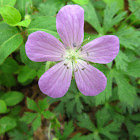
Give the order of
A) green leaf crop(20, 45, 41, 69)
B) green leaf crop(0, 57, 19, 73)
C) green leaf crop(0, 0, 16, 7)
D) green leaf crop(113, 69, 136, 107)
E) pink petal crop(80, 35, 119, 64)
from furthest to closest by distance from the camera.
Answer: green leaf crop(0, 57, 19, 73) → green leaf crop(113, 69, 136, 107) → green leaf crop(20, 45, 41, 69) → green leaf crop(0, 0, 16, 7) → pink petal crop(80, 35, 119, 64)

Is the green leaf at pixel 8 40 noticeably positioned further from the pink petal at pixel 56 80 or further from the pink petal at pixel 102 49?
the pink petal at pixel 102 49

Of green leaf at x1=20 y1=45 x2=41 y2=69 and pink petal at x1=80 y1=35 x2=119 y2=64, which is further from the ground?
pink petal at x1=80 y1=35 x2=119 y2=64

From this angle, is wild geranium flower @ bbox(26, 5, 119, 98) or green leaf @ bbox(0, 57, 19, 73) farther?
green leaf @ bbox(0, 57, 19, 73)

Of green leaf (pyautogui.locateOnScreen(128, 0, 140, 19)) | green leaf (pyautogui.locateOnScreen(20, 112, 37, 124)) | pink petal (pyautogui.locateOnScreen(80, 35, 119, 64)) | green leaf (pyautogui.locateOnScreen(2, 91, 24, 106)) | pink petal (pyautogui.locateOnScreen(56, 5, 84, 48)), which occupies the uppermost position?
pink petal (pyautogui.locateOnScreen(56, 5, 84, 48))

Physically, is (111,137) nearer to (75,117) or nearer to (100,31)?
(75,117)

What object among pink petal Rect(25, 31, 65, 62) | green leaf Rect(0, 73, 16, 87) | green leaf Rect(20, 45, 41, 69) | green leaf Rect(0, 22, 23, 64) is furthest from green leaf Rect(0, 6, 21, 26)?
green leaf Rect(0, 73, 16, 87)

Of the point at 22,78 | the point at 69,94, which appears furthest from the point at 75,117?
the point at 22,78

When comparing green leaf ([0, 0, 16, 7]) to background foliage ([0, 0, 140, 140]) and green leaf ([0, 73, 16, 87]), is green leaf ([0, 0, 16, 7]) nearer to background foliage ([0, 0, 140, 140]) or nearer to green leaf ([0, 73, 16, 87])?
background foliage ([0, 0, 140, 140])

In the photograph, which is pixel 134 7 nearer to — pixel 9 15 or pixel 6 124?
pixel 9 15
